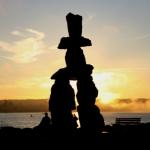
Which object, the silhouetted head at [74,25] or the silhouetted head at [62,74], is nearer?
the silhouetted head at [62,74]

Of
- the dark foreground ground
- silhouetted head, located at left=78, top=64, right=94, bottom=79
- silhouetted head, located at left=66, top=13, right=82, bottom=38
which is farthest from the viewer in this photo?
silhouetted head, located at left=66, top=13, right=82, bottom=38

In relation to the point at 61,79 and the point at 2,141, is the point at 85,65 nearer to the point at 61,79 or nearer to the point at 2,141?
the point at 61,79

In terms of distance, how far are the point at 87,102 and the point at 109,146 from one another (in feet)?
20.6

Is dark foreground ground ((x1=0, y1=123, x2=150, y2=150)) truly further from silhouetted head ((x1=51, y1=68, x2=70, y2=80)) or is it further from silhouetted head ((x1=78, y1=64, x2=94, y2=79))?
silhouetted head ((x1=78, y1=64, x2=94, y2=79))

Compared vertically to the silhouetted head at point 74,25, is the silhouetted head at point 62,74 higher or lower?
lower

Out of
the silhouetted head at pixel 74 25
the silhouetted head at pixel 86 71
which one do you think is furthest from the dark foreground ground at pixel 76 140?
the silhouetted head at pixel 74 25

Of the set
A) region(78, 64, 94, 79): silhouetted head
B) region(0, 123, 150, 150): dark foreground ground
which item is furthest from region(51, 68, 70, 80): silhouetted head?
region(0, 123, 150, 150): dark foreground ground

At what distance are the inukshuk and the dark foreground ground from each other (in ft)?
3.49

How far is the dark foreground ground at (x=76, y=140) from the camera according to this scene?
25.9m

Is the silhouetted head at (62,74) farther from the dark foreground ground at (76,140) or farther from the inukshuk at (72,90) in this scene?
the dark foreground ground at (76,140)

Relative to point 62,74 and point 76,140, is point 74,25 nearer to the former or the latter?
point 62,74

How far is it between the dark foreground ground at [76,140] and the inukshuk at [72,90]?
1.06 meters

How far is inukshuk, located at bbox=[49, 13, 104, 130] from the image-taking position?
30.8m

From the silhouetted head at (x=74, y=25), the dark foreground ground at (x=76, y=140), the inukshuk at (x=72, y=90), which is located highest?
the silhouetted head at (x=74, y=25)
